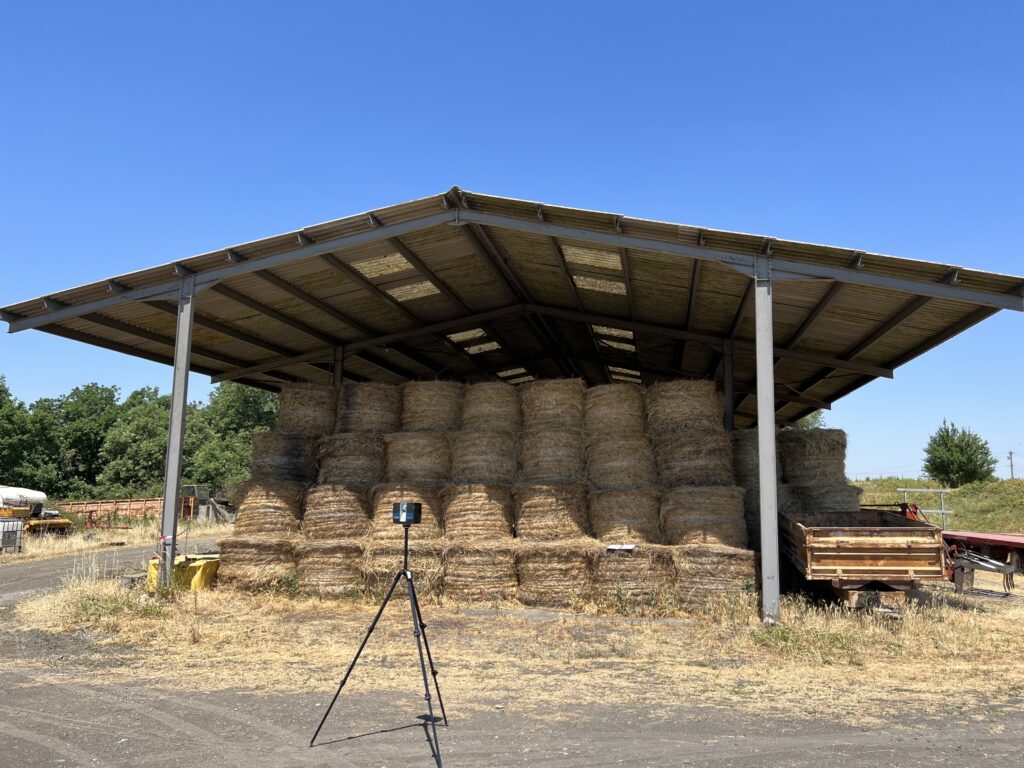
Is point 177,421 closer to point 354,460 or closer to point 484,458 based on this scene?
point 354,460

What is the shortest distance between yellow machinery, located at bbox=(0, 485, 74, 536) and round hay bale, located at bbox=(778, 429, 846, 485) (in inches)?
960

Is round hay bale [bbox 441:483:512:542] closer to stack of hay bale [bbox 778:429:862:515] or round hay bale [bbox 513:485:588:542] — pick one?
round hay bale [bbox 513:485:588:542]

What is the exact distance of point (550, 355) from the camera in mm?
18391

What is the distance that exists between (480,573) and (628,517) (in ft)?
7.64

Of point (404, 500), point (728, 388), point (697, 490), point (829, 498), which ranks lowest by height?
point (404, 500)

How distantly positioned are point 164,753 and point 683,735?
348 centimetres

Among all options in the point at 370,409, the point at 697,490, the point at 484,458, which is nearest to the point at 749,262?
→ the point at 697,490

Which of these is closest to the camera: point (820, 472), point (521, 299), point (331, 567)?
point (331, 567)

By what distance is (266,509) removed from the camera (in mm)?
11828

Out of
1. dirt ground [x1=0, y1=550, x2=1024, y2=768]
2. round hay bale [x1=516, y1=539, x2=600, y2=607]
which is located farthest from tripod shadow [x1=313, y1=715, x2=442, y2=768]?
round hay bale [x1=516, y1=539, x2=600, y2=607]

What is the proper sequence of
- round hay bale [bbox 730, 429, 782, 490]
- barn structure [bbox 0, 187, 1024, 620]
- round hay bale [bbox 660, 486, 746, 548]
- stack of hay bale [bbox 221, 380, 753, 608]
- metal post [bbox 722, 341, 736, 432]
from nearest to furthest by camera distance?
barn structure [bbox 0, 187, 1024, 620]
round hay bale [bbox 660, 486, 746, 548]
stack of hay bale [bbox 221, 380, 753, 608]
round hay bale [bbox 730, 429, 782, 490]
metal post [bbox 722, 341, 736, 432]

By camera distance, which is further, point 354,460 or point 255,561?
point 354,460

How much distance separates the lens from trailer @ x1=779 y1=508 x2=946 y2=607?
9047mm

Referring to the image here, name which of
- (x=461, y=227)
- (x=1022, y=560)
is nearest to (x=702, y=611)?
(x=461, y=227)
